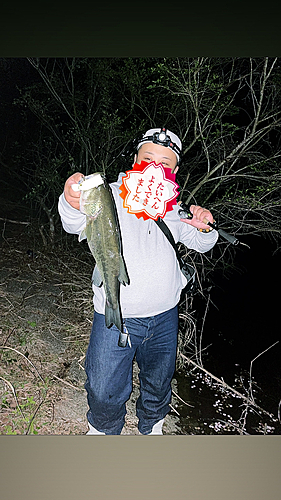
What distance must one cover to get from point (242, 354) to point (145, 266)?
7.42 feet

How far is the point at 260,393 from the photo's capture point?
2928 mm

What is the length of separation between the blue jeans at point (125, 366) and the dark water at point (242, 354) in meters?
0.98

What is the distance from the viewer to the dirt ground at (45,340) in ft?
6.77

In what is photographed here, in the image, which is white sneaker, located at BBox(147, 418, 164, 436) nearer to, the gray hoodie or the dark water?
the gray hoodie

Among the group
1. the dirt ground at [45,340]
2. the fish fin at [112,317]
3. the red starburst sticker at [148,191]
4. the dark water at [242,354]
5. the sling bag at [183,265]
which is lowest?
the dark water at [242,354]

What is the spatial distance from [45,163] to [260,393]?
3.07m

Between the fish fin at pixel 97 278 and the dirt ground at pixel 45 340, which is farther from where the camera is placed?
the dirt ground at pixel 45 340

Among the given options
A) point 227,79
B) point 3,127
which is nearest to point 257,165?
point 227,79

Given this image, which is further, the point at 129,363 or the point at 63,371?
the point at 63,371

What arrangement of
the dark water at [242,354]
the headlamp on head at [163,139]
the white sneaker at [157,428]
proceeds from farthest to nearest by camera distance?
1. the dark water at [242,354]
2. the white sneaker at [157,428]
3. the headlamp on head at [163,139]

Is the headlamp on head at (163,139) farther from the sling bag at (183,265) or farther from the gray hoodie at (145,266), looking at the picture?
the sling bag at (183,265)

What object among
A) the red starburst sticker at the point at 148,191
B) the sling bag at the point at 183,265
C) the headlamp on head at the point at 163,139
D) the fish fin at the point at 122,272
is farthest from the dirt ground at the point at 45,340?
the headlamp on head at the point at 163,139

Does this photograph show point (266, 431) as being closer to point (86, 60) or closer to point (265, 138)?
point (265, 138)

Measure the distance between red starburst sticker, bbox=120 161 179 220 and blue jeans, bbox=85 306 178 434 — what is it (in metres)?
0.45
